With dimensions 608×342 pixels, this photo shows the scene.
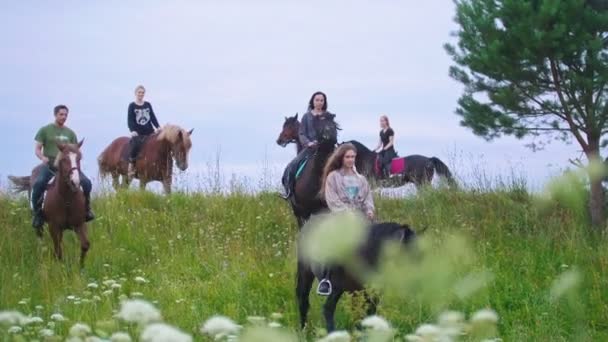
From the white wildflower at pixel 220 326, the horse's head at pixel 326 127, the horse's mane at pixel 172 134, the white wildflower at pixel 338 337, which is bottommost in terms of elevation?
the white wildflower at pixel 338 337

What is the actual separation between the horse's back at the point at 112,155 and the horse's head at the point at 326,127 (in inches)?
307

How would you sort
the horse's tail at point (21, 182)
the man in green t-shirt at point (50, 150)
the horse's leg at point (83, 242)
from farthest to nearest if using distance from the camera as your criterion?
the horse's tail at point (21, 182) → the man in green t-shirt at point (50, 150) → the horse's leg at point (83, 242)

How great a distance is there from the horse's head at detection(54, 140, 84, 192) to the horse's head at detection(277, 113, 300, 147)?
4.28m

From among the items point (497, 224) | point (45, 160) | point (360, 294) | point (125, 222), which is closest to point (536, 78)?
point (497, 224)

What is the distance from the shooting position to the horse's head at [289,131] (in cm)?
1438

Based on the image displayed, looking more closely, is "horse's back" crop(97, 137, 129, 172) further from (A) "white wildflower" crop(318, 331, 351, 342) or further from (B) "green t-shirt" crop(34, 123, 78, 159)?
(A) "white wildflower" crop(318, 331, 351, 342)

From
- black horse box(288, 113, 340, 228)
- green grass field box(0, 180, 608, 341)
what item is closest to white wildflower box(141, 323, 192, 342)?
green grass field box(0, 180, 608, 341)

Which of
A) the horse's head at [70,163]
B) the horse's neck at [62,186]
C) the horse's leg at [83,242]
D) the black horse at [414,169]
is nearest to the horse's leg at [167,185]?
the black horse at [414,169]

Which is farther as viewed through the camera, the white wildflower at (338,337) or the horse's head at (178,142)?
the horse's head at (178,142)

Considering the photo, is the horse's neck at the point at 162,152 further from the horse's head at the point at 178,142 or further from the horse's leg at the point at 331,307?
the horse's leg at the point at 331,307

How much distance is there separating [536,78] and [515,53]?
61cm

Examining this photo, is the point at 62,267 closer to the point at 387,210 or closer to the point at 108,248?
the point at 108,248

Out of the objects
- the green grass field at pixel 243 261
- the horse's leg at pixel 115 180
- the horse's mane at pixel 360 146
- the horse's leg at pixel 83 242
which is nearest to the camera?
the green grass field at pixel 243 261

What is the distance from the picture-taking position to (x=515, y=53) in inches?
620
